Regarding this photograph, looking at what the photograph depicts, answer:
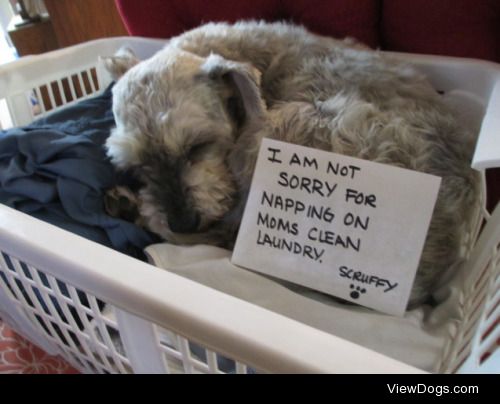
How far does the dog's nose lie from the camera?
0.81 m

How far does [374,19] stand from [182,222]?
0.72 m

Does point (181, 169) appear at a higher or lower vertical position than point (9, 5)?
lower

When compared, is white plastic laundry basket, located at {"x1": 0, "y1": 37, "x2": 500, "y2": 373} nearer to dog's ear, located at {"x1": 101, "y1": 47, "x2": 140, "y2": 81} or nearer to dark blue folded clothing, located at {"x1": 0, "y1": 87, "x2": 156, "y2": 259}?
dark blue folded clothing, located at {"x1": 0, "y1": 87, "x2": 156, "y2": 259}

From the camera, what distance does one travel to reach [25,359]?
90 centimetres

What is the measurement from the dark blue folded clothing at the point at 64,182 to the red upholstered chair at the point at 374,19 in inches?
18.9

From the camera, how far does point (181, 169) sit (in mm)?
821

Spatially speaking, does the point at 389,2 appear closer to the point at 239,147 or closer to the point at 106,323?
the point at 239,147

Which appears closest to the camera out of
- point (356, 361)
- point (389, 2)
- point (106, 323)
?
point (356, 361)

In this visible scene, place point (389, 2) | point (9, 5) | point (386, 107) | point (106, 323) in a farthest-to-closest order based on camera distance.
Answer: point (9, 5) → point (389, 2) → point (386, 107) → point (106, 323)

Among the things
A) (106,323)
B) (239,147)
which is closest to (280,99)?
(239,147)

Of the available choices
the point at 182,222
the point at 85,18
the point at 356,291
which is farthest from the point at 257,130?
the point at 85,18

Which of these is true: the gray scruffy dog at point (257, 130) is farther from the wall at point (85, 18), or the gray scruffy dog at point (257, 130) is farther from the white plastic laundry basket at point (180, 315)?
the wall at point (85, 18)

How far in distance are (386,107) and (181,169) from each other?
1.36 feet

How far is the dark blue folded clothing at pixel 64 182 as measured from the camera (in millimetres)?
833
